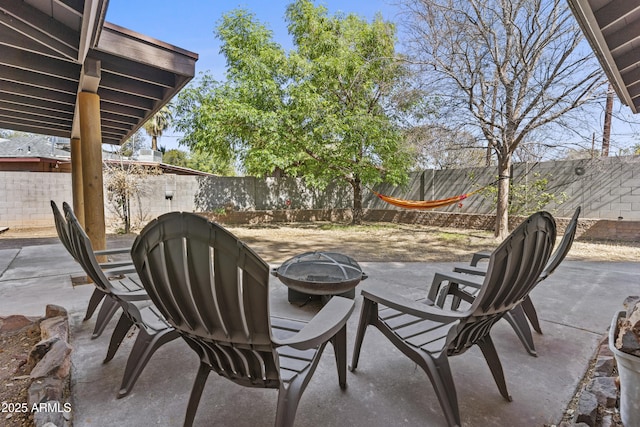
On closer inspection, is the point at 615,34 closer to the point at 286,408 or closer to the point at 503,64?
the point at 286,408

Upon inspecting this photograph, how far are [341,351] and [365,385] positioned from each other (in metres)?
0.25

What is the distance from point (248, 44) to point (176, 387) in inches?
356

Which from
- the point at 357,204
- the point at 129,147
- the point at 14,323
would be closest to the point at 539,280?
the point at 14,323

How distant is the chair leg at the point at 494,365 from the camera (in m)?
1.54

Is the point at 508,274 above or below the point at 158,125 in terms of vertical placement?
below

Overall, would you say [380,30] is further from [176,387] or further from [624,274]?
[176,387]

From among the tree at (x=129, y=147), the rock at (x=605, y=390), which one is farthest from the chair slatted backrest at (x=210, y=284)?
the tree at (x=129, y=147)

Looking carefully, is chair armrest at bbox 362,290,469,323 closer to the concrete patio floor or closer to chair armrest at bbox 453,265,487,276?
the concrete patio floor

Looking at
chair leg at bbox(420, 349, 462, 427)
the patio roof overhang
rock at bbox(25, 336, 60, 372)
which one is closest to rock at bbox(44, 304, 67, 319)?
rock at bbox(25, 336, 60, 372)

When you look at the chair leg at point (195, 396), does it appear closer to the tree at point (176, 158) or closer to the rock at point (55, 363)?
the rock at point (55, 363)

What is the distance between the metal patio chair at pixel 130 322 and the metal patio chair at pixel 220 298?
1.71 ft

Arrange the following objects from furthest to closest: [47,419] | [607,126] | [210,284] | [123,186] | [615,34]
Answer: [123,186]
[607,126]
[615,34]
[47,419]
[210,284]

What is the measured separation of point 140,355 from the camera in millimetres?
1575

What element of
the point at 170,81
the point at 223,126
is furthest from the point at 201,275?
the point at 223,126
